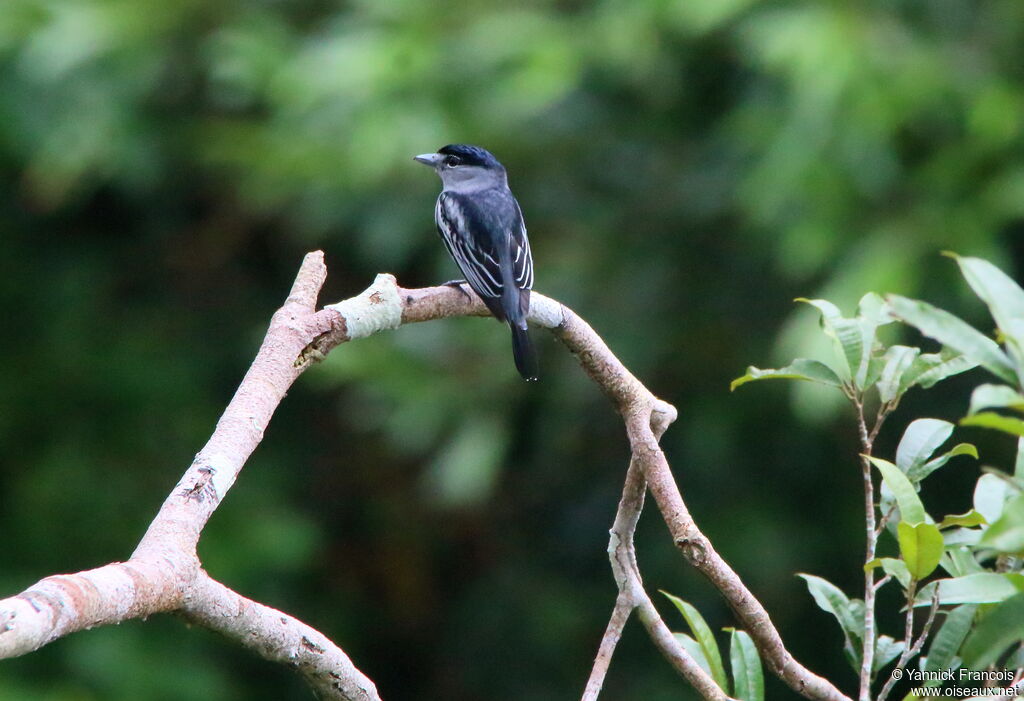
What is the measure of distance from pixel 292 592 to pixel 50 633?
6.15 m

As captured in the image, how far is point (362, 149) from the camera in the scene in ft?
18.6

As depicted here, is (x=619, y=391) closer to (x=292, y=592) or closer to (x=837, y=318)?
(x=837, y=318)

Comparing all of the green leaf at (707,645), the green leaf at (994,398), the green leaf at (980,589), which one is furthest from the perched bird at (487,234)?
the green leaf at (994,398)

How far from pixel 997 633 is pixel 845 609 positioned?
1.89ft

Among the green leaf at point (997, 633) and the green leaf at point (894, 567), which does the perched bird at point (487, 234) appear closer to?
the green leaf at point (894, 567)

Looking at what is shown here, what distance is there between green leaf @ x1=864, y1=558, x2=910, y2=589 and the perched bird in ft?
4.05

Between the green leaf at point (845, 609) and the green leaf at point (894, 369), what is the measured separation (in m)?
0.33

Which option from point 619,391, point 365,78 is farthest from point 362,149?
point 619,391

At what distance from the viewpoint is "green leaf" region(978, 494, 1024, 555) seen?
128 centimetres

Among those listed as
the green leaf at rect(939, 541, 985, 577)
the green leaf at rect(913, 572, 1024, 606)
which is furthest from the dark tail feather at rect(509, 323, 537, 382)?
the green leaf at rect(913, 572, 1024, 606)

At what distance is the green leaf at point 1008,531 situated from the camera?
4.20 ft

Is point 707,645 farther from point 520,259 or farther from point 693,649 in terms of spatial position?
point 520,259

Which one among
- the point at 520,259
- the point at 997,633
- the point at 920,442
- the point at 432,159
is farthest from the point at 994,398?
the point at 432,159

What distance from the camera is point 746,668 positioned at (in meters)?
2.07
